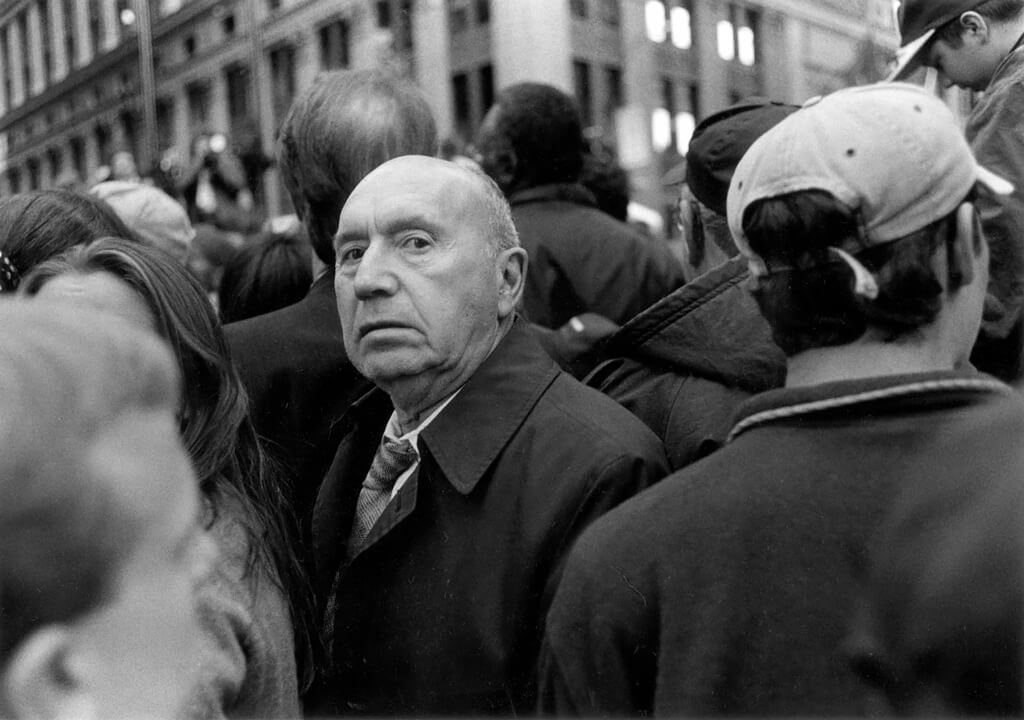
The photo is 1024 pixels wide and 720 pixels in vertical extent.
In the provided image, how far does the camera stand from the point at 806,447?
4.50 feet

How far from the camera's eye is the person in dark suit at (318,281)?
2471 millimetres

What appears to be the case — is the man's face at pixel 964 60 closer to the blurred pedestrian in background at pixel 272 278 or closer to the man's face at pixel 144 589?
the blurred pedestrian in background at pixel 272 278

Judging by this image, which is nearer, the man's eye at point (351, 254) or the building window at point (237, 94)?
the man's eye at point (351, 254)

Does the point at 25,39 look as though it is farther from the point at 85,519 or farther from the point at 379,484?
the point at 85,519

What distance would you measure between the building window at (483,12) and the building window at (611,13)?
6.66ft

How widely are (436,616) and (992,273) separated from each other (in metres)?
1.28

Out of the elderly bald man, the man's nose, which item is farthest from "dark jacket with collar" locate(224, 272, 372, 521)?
the man's nose

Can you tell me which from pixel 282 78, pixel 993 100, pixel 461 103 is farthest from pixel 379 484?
pixel 461 103

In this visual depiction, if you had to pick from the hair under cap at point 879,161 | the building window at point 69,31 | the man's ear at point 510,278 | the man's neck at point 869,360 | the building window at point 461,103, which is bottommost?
the building window at point 461,103

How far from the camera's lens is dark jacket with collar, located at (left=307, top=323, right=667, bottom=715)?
1.86 m

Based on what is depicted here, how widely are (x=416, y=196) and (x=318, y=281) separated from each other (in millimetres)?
559

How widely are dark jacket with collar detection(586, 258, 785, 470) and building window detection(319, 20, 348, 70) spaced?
15.1m

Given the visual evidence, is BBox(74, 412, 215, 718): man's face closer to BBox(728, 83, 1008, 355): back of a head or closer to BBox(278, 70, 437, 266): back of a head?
BBox(728, 83, 1008, 355): back of a head

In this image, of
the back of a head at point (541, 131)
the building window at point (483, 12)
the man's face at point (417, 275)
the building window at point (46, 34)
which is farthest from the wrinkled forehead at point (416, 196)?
the building window at point (483, 12)
